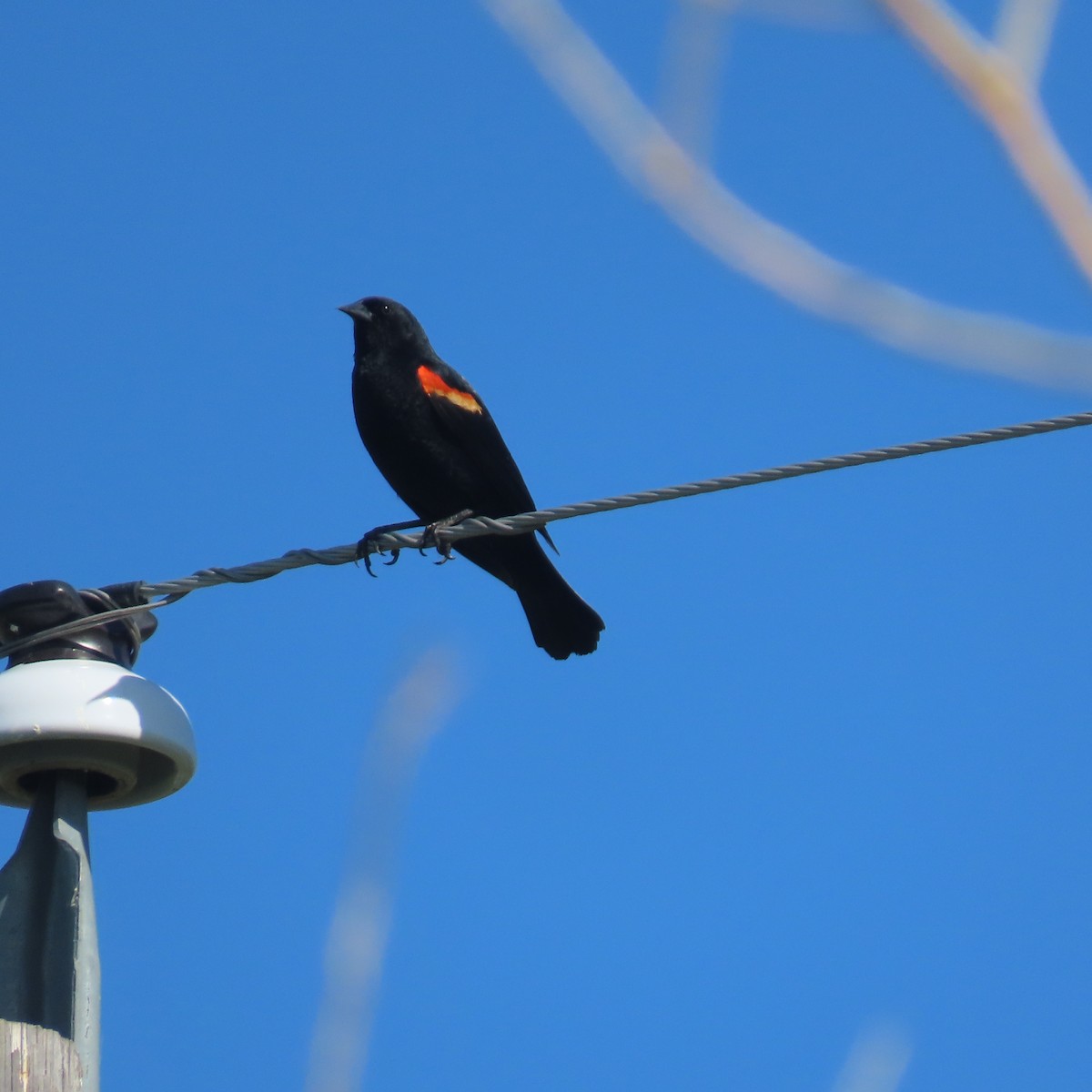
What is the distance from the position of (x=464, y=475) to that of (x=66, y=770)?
240 cm

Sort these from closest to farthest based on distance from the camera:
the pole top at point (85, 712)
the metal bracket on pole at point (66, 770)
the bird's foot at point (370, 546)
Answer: the metal bracket on pole at point (66, 770)
the pole top at point (85, 712)
the bird's foot at point (370, 546)

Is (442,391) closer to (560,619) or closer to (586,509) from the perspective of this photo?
(560,619)

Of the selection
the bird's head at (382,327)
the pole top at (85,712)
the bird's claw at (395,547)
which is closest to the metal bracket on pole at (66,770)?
the pole top at (85,712)

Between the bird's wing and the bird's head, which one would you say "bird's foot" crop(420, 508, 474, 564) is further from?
the bird's head

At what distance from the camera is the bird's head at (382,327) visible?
5270 millimetres

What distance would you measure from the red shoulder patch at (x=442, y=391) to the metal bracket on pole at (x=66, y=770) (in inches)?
82.4

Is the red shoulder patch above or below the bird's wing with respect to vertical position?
above

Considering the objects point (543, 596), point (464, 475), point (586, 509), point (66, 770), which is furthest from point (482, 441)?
point (66, 770)

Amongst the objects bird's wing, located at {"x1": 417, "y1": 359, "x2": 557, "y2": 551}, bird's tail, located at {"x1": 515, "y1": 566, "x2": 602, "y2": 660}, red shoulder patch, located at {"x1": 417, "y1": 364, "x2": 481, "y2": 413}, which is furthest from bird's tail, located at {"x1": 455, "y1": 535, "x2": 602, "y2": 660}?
red shoulder patch, located at {"x1": 417, "y1": 364, "x2": 481, "y2": 413}

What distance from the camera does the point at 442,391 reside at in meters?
5.08

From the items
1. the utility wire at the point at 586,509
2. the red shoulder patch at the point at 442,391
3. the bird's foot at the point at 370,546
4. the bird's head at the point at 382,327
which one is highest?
the bird's head at the point at 382,327

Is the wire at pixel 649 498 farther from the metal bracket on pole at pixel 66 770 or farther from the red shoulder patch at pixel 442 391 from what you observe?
the red shoulder patch at pixel 442 391

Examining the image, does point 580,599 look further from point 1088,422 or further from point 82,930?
point 82,930

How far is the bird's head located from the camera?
17.3 ft
